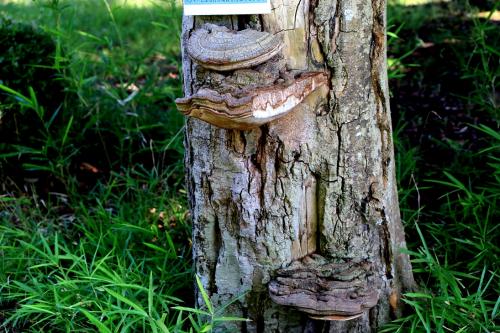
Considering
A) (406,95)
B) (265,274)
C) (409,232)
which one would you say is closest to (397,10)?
(406,95)

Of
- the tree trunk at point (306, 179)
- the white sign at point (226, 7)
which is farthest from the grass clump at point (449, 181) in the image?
the white sign at point (226, 7)

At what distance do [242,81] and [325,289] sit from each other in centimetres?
85

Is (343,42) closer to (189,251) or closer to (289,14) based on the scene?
(289,14)

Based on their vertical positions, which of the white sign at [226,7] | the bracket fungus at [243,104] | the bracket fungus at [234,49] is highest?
the white sign at [226,7]

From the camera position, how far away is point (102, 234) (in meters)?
3.12

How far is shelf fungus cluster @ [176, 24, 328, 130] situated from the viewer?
1.87 metres

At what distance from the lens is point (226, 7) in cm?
210

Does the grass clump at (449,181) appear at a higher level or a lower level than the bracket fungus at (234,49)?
lower

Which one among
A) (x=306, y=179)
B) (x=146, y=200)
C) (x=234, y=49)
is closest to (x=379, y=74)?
(x=306, y=179)

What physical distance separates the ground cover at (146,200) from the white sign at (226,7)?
1104mm

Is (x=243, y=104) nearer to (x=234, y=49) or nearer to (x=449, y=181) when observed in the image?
(x=234, y=49)

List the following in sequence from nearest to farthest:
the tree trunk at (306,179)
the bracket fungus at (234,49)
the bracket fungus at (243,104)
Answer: the bracket fungus at (243,104), the bracket fungus at (234,49), the tree trunk at (306,179)

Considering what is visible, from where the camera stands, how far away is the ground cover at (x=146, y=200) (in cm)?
253

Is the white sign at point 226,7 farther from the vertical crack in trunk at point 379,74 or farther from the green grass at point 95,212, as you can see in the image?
the green grass at point 95,212
